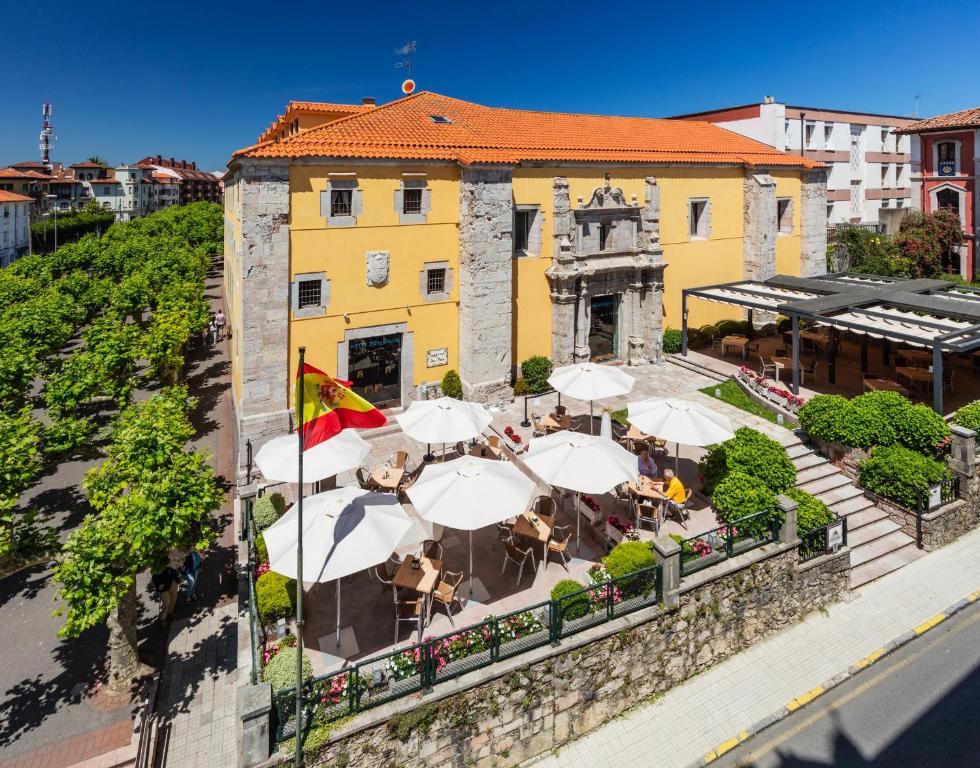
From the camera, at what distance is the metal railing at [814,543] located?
12883mm

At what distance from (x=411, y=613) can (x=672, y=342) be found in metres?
19.7

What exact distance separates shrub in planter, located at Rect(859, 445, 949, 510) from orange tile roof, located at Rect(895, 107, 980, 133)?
1221 inches

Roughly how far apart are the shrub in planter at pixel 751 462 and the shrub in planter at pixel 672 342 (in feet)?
36.4

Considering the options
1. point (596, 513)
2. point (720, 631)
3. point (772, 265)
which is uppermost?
point (772, 265)

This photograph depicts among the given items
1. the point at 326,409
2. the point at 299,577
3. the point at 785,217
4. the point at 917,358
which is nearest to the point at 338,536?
the point at 299,577

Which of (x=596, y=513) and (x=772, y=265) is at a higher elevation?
(x=772, y=265)

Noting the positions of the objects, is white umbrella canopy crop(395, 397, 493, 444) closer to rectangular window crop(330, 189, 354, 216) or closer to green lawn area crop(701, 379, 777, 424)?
rectangular window crop(330, 189, 354, 216)

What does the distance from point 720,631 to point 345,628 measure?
7779 millimetres

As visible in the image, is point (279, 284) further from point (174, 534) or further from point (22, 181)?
point (22, 181)

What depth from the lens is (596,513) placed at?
43.4 ft

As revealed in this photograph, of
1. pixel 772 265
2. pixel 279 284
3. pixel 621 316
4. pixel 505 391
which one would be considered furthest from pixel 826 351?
pixel 279 284

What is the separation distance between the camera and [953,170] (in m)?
35.7

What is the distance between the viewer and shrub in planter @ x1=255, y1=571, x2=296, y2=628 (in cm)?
1023

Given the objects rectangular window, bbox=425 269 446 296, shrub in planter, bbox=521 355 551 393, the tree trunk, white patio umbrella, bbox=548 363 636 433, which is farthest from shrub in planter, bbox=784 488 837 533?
the tree trunk
